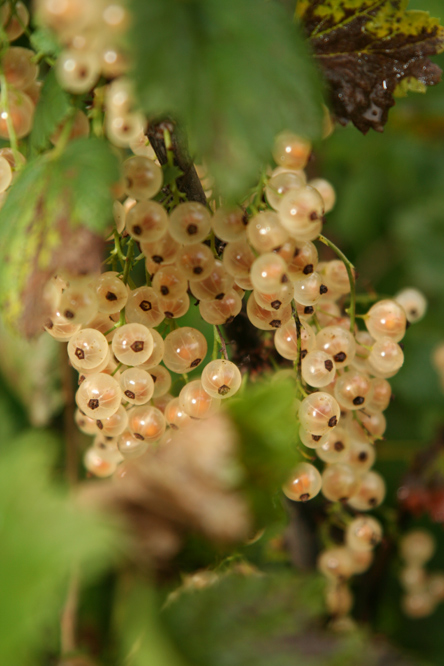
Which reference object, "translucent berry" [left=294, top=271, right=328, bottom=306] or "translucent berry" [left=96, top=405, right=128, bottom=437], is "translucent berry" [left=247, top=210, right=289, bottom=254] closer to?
"translucent berry" [left=294, top=271, right=328, bottom=306]

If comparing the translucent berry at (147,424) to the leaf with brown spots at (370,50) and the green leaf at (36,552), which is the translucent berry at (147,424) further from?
the leaf with brown spots at (370,50)

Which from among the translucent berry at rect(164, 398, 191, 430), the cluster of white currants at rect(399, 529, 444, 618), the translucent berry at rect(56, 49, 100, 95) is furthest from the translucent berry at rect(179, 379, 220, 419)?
the cluster of white currants at rect(399, 529, 444, 618)

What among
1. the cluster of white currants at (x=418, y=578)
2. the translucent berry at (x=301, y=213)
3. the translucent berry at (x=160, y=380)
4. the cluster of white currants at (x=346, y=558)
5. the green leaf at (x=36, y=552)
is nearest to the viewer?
the green leaf at (x=36, y=552)

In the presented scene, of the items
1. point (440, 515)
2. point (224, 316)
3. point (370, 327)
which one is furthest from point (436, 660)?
point (224, 316)

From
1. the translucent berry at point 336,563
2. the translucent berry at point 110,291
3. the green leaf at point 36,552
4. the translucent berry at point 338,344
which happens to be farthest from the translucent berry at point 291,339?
the translucent berry at point 336,563

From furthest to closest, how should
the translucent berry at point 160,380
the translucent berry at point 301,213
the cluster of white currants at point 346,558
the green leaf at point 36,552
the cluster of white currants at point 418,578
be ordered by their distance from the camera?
the cluster of white currants at point 418,578 < the cluster of white currants at point 346,558 < the translucent berry at point 160,380 < the translucent berry at point 301,213 < the green leaf at point 36,552

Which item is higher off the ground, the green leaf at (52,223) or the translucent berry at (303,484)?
the green leaf at (52,223)

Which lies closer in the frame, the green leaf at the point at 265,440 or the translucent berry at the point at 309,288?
the green leaf at the point at 265,440
